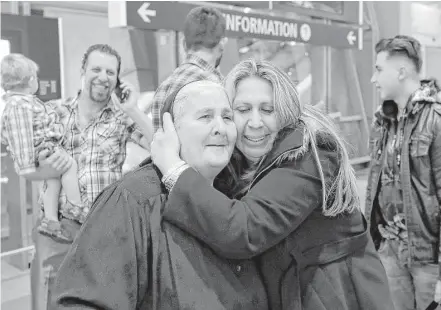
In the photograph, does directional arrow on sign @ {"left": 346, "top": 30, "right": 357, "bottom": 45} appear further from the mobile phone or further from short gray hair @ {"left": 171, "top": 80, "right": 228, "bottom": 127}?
short gray hair @ {"left": 171, "top": 80, "right": 228, "bottom": 127}

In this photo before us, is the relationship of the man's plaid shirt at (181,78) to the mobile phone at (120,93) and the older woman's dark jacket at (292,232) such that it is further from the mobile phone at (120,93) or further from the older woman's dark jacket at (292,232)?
the older woman's dark jacket at (292,232)

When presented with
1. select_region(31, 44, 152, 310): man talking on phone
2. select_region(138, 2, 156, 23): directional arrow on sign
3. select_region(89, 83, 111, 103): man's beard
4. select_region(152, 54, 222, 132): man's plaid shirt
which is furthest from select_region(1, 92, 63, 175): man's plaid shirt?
select_region(138, 2, 156, 23): directional arrow on sign

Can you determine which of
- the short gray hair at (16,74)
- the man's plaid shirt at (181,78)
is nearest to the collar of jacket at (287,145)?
the man's plaid shirt at (181,78)

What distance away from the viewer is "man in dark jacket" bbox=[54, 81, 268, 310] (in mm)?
1358

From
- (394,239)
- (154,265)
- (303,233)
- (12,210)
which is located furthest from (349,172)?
(12,210)

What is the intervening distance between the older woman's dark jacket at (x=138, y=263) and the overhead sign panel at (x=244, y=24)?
2.03 m

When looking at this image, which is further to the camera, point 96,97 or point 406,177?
point 96,97

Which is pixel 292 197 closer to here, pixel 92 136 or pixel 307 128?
pixel 307 128

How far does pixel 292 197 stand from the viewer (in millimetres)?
1565

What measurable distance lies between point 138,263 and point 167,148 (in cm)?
→ 33

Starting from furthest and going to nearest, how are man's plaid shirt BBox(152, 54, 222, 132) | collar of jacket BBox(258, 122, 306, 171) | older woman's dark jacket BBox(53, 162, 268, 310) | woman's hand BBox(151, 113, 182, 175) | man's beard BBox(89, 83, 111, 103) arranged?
man's beard BBox(89, 83, 111, 103) < man's plaid shirt BBox(152, 54, 222, 132) < collar of jacket BBox(258, 122, 306, 171) < woman's hand BBox(151, 113, 182, 175) < older woman's dark jacket BBox(53, 162, 268, 310)

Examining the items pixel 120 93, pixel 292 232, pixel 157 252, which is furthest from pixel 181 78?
pixel 157 252

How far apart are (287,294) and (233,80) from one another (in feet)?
2.22

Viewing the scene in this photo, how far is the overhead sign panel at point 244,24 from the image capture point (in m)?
3.30
